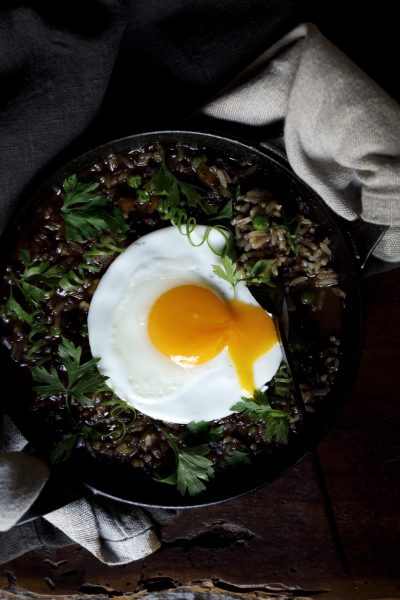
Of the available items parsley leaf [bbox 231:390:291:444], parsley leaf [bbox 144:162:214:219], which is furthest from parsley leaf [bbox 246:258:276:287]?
parsley leaf [bbox 231:390:291:444]

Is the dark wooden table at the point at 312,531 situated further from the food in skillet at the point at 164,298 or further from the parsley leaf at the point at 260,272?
the parsley leaf at the point at 260,272

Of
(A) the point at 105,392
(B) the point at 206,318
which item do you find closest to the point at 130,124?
(B) the point at 206,318

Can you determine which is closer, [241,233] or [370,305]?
[241,233]

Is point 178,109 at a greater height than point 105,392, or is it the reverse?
point 178,109

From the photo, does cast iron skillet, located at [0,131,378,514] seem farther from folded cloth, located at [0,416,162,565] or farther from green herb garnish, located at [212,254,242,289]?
green herb garnish, located at [212,254,242,289]

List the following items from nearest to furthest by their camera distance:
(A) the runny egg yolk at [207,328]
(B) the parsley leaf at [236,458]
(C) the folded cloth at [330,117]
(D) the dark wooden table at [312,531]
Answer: (C) the folded cloth at [330,117], (A) the runny egg yolk at [207,328], (B) the parsley leaf at [236,458], (D) the dark wooden table at [312,531]

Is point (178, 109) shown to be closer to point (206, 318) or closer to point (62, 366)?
point (206, 318)

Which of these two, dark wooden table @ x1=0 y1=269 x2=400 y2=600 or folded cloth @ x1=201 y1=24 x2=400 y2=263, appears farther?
dark wooden table @ x1=0 y1=269 x2=400 y2=600

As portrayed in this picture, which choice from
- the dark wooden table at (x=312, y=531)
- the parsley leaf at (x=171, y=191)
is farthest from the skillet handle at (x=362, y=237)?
the parsley leaf at (x=171, y=191)
